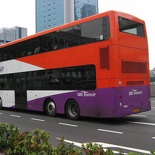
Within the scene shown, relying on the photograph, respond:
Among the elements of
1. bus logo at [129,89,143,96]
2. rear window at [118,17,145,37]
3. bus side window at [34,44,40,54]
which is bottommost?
bus logo at [129,89,143,96]

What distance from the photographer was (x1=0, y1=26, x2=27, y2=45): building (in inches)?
2443

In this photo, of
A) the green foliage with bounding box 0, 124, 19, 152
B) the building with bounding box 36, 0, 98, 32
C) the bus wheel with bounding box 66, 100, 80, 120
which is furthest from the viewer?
the building with bounding box 36, 0, 98, 32

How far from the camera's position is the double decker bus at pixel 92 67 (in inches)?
432

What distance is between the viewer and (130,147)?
721 centimetres

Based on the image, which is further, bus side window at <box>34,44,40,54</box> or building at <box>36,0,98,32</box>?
building at <box>36,0,98,32</box>

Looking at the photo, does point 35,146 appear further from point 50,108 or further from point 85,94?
point 50,108

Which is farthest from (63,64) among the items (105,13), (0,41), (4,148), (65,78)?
(0,41)

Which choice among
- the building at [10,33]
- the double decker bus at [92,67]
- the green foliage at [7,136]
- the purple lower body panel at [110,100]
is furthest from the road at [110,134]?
the building at [10,33]

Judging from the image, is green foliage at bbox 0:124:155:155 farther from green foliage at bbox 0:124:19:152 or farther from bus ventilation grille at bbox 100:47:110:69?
bus ventilation grille at bbox 100:47:110:69

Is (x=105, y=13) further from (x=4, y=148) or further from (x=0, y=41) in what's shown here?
(x=0, y=41)

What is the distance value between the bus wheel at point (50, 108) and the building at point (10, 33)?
1964 inches

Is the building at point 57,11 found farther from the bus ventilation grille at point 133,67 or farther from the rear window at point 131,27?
the bus ventilation grille at point 133,67

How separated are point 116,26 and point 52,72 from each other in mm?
4419

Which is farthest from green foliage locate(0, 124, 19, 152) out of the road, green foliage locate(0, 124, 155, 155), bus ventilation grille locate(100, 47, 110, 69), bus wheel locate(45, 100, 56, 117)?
bus wheel locate(45, 100, 56, 117)
